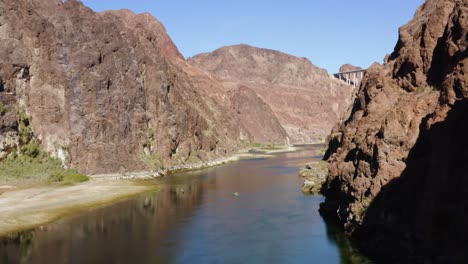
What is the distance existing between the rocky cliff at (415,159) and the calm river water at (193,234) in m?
3.33

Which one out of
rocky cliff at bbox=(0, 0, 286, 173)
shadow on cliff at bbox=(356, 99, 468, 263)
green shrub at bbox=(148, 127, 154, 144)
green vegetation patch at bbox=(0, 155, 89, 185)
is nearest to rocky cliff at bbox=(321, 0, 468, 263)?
shadow on cliff at bbox=(356, 99, 468, 263)

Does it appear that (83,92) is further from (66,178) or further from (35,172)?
(66,178)

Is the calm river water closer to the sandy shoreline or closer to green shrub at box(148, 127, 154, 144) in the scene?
the sandy shoreline

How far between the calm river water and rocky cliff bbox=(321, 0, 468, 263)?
333 cm

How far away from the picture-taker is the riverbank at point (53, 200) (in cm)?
4888

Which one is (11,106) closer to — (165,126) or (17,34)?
(17,34)

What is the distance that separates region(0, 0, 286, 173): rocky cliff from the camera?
271 ft

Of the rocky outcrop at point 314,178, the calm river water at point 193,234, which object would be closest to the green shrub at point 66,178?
the calm river water at point 193,234

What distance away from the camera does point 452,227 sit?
27.2m

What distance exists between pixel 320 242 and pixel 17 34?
66696mm

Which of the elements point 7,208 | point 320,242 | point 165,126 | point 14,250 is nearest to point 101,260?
point 14,250

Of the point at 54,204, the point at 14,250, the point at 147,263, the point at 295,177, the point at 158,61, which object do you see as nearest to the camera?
the point at 147,263

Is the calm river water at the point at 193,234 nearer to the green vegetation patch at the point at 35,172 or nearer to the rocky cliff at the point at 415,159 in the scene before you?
→ the rocky cliff at the point at 415,159

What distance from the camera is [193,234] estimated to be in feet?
142
